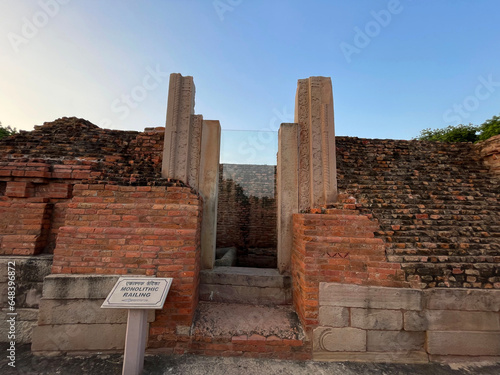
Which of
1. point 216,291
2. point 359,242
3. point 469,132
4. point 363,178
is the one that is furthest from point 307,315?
point 469,132

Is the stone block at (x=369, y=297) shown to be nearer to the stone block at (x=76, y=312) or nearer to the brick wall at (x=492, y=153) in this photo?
the stone block at (x=76, y=312)

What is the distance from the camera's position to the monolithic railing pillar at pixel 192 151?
4.27 metres

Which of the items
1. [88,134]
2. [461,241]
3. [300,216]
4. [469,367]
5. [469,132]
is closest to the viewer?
[469,367]

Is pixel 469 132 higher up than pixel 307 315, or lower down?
higher up

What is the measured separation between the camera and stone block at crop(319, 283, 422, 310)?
2.88 meters

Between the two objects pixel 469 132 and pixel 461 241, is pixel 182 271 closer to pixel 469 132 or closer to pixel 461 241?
pixel 461 241

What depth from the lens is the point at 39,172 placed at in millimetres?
3881

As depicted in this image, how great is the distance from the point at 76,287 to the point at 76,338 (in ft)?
2.19

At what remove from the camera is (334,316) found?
9.66 feet

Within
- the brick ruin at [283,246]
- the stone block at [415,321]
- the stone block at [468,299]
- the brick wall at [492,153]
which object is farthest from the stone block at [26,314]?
the brick wall at [492,153]

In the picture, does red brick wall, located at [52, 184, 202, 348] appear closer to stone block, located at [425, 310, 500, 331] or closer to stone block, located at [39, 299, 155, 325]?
stone block, located at [39, 299, 155, 325]

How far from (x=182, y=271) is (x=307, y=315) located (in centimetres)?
183

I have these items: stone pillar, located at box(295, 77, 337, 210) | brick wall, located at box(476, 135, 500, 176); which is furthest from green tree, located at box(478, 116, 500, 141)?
stone pillar, located at box(295, 77, 337, 210)

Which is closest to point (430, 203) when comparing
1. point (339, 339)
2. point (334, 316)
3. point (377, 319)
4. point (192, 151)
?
point (377, 319)
